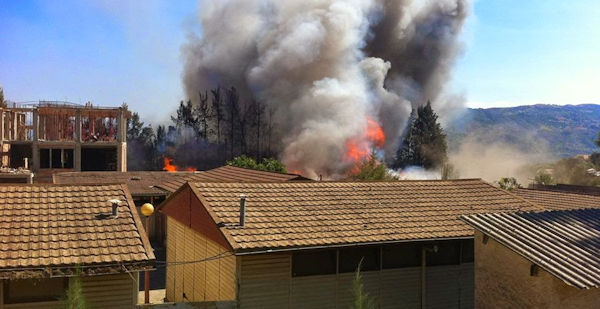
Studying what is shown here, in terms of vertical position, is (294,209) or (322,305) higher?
(294,209)

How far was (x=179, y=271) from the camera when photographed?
15164 mm

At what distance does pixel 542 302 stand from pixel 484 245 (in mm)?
1661

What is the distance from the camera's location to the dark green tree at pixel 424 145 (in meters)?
68.2

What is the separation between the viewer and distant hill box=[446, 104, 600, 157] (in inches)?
5251

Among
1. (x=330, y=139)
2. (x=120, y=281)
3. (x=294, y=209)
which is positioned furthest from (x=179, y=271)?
(x=330, y=139)

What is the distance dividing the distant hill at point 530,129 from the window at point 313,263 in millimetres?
99629

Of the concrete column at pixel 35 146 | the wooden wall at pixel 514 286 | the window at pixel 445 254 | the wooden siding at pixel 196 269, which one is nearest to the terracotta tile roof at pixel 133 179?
the wooden siding at pixel 196 269

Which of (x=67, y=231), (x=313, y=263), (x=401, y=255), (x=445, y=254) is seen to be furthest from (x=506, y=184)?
(x=67, y=231)

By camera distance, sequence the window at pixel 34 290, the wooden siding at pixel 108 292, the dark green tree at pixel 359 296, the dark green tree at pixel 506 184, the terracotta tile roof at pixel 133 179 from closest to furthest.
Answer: the dark green tree at pixel 359 296, the window at pixel 34 290, the wooden siding at pixel 108 292, the terracotta tile roof at pixel 133 179, the dark green tree at pixel 506 184

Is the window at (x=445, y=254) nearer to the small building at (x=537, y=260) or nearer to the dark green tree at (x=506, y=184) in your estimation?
the small building at (x=537, y=260)

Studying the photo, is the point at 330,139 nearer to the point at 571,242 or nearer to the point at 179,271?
the point at 179,271

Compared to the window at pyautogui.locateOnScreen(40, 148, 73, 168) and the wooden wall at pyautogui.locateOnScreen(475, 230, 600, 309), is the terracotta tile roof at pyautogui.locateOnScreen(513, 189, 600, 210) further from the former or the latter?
the window at pyautogui.locateOnScreen(40, 148, 73, 168)

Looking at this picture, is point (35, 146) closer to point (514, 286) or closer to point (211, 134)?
point (211, 134)

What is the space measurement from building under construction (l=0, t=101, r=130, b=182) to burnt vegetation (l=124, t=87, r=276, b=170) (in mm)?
14767
